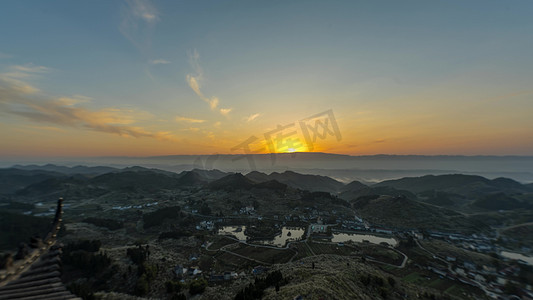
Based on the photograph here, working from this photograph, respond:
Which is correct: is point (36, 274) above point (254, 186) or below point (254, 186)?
above

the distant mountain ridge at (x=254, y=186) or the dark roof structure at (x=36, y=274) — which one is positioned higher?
the dark roof structure at (x=36, y=274)

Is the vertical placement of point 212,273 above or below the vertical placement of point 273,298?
below

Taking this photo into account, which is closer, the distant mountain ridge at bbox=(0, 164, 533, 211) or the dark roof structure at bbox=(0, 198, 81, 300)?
the dark roof structure at bbox=(0, 198, 81, 300)

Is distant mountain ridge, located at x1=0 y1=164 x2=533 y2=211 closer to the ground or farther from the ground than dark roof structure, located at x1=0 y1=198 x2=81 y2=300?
closer to the ground

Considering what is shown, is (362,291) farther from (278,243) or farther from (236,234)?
(236,234)

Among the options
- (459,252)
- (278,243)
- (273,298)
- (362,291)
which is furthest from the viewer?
(278,243)

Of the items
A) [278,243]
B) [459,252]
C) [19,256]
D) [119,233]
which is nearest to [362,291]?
[278,243]

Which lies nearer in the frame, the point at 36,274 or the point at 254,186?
the point at 36,274

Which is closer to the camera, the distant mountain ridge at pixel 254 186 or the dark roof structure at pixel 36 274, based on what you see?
the dark roof structure at pixel 36 274
